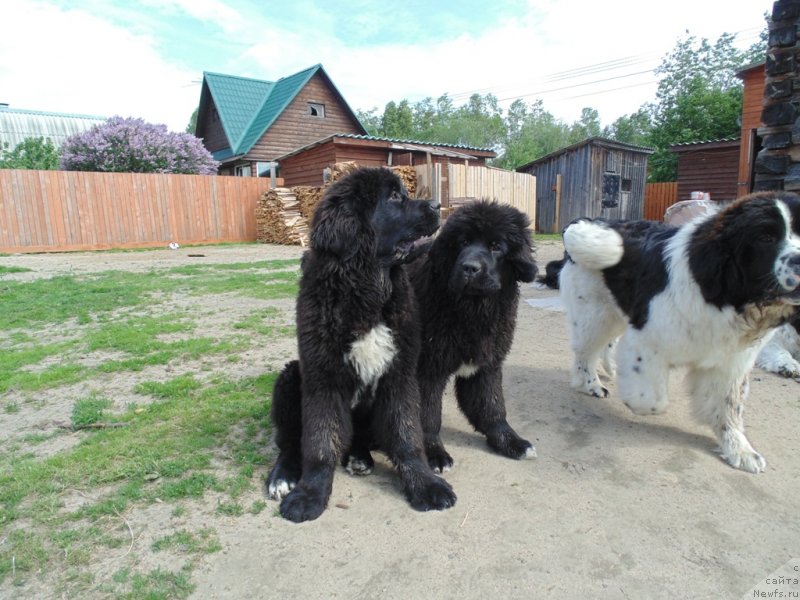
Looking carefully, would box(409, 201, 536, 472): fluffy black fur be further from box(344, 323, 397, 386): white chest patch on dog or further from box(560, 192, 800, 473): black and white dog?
box(560, 192, 800, 473): black and white dog

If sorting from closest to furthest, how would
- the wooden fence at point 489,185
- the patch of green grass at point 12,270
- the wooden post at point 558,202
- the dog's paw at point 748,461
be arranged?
the dog's paw at point 748,461 < the patch of green grass at point 12,270 < the wooden fence at point 489,185 < the wooden post at point 558,202

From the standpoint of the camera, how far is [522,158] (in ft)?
191

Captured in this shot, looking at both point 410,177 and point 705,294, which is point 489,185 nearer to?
point 410,177

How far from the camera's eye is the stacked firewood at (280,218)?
18.8 meters

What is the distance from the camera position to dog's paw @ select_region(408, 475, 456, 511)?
257 centimetres

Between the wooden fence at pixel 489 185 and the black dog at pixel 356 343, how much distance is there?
12471 mm

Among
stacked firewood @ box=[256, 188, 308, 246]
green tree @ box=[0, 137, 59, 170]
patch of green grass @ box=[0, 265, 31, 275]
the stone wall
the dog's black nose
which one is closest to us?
the dog's black nose

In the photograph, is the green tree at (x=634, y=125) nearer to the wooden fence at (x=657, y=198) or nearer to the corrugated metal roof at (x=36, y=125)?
the wooden fence at (x=657, y=198)

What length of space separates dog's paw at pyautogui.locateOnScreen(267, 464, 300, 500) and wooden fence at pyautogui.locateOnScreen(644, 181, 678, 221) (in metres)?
28.4

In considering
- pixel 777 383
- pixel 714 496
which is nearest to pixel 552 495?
pixel 714 496

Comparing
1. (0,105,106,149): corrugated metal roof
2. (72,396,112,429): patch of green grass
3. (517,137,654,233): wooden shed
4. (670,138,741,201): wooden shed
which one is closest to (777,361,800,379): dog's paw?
(72,396,112,429): patch of green grass

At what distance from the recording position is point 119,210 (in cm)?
1841

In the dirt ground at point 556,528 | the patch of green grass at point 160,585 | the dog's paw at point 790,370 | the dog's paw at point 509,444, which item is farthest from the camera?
the dog's paw at point 790,370

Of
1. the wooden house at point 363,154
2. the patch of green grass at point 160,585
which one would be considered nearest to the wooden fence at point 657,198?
the wooden house at point 363,154
